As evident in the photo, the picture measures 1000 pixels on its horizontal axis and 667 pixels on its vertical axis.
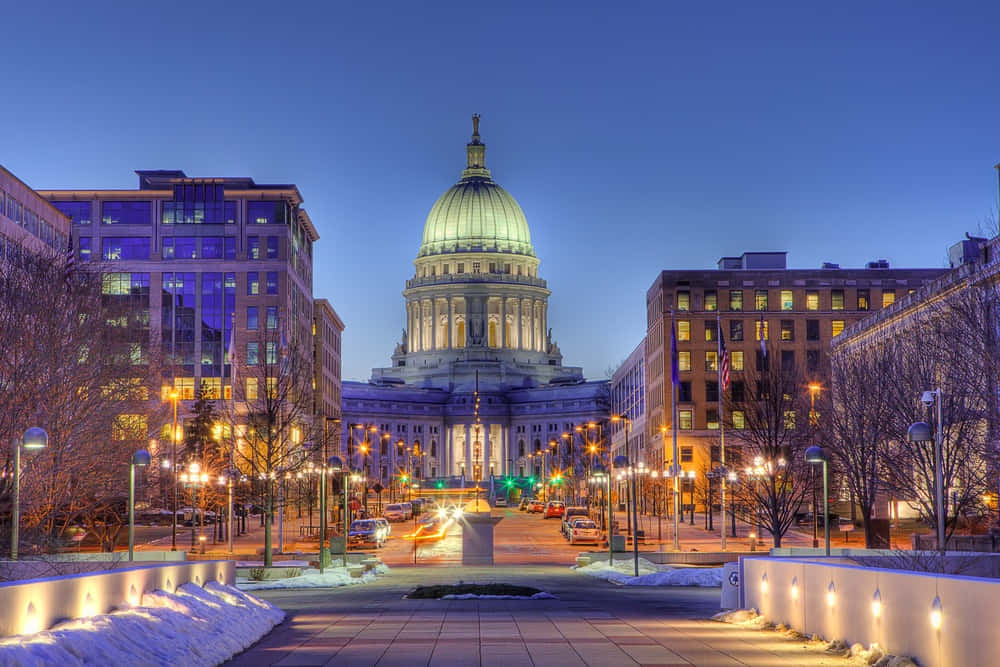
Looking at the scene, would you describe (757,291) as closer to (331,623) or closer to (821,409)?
(821,409)

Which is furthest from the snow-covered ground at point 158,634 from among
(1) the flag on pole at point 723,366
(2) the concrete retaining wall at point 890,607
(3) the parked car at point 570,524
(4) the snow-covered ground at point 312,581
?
(3) the parked car at point 570,524

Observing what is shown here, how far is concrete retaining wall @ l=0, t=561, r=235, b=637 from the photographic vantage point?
668 inches

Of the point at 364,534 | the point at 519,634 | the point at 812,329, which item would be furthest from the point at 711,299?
the point at 519,634

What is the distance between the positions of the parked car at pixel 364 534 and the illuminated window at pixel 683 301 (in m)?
67.6

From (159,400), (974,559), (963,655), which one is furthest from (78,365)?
(159,400)

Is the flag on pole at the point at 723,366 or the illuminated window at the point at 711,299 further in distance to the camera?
the illuminated window at the point at 711,299

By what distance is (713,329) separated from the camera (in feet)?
473

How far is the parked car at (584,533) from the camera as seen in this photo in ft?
271

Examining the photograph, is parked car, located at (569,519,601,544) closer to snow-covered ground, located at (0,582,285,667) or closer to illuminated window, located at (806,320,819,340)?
snow-covered ground, located at (0,582,285,667)

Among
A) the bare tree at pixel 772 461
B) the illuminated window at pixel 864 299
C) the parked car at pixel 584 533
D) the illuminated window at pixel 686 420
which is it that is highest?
the illuminated window at pixel 864 299

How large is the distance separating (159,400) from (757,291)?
61.5m

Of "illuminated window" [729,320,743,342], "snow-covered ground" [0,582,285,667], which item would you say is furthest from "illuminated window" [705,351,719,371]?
"snow-covered ground" [0,582,285,667]

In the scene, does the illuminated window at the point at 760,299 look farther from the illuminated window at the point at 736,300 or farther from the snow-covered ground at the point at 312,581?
the snow-covered ground at the point at 312,581

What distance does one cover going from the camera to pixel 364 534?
79125 mm
